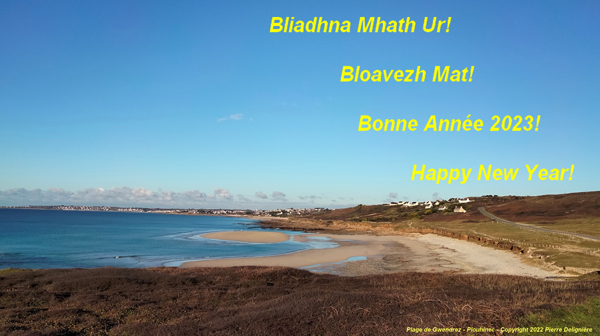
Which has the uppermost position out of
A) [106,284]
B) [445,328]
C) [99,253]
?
[445,328]

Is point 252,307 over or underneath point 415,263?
over

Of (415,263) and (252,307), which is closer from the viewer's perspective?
(252,307)

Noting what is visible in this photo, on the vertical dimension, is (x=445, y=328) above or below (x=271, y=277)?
above

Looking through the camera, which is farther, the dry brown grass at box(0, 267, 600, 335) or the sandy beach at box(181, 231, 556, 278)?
the sandy beach at box(181, 231, 556, 278)

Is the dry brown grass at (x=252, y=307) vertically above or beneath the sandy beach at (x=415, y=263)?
above

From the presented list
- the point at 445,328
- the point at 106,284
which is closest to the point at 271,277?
the point at 106,284

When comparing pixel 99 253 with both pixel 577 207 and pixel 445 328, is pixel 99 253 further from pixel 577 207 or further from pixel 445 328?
pixel 577 207

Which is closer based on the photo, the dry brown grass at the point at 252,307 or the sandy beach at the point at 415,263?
the dry brown grass at the point at 252,307

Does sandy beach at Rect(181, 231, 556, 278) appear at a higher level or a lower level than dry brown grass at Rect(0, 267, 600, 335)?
lower
